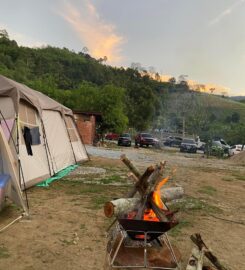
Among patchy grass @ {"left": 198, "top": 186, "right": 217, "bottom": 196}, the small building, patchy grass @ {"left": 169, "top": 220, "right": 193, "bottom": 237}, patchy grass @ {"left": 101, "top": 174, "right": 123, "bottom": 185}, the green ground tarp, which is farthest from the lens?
the small building

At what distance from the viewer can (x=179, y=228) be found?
261 inches

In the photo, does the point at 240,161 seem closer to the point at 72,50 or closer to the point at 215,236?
the point at 215,236

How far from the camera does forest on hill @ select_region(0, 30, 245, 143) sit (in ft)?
131

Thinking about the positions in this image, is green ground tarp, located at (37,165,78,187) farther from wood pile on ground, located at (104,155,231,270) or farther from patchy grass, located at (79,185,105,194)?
wood pile on ground, located at (104,155,231,270)

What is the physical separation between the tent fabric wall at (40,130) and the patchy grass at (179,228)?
4022mm

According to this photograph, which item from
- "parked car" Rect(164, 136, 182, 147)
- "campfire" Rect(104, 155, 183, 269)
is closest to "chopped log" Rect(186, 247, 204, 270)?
"campfire" Rect(104, 155, 183, 269)

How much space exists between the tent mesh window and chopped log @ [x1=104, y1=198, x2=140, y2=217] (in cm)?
1023

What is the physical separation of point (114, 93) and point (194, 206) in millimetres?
30845

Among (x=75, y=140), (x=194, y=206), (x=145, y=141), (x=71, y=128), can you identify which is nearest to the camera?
(x=194, y=206)

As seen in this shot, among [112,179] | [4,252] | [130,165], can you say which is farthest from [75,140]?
[130,165]

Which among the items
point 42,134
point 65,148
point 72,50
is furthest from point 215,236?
point 72,50

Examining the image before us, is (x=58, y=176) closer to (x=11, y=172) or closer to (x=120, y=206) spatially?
(x=11, y=172)

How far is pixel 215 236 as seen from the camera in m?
6.44

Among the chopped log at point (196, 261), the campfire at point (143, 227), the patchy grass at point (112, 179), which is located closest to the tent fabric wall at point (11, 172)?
the campfire at point (143, 227)
